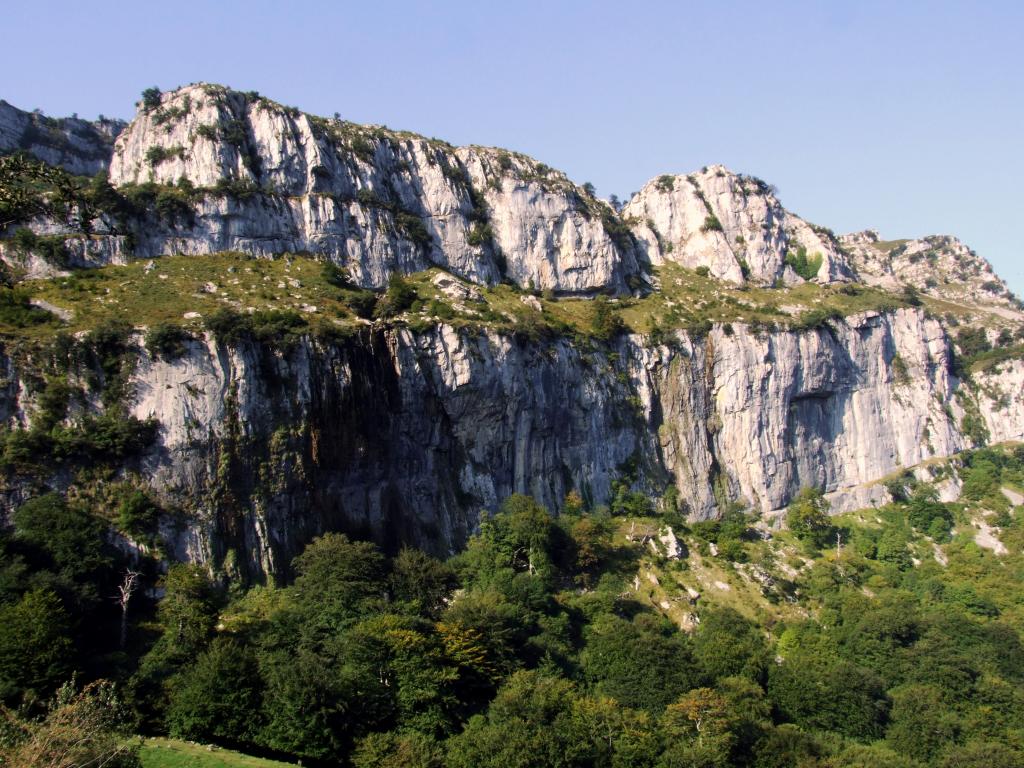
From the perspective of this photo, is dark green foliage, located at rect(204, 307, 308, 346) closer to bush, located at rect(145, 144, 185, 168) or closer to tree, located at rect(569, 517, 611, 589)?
bush, located at rect(145, 144, 185, 168)

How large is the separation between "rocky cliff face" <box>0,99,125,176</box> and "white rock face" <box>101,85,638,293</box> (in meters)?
19.4

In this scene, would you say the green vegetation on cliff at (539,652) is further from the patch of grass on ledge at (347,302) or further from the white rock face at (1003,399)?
the white rock face at (1003,399)

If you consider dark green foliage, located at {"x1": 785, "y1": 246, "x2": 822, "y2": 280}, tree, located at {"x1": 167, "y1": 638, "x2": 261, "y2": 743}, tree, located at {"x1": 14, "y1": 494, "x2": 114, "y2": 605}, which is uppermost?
dark green foliage, located at {"x1": 785, "y1": 246, "x2": 822, "y2": 280}

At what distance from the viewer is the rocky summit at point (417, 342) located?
45031mm

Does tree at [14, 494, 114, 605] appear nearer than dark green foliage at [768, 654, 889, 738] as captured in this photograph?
Yes

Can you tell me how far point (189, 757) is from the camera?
3081 cm

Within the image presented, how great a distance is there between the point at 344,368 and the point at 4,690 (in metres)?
25.0

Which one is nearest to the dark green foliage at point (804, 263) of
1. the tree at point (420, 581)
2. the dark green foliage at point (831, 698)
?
the dark green foliage at point (831, 698)

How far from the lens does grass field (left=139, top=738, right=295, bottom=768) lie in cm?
3009

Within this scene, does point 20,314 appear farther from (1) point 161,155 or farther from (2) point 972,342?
(2) point 972,342

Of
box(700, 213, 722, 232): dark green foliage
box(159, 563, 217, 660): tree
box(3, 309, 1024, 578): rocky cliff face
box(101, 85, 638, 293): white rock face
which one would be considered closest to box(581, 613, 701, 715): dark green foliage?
box(3, 309, 1024, 578): rocky cliff face

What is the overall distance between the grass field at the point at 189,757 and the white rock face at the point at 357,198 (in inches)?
1410

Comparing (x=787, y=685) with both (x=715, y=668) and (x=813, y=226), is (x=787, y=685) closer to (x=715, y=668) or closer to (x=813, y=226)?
(x=715, y=668)

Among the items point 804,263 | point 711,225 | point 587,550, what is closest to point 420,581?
point 587,550
